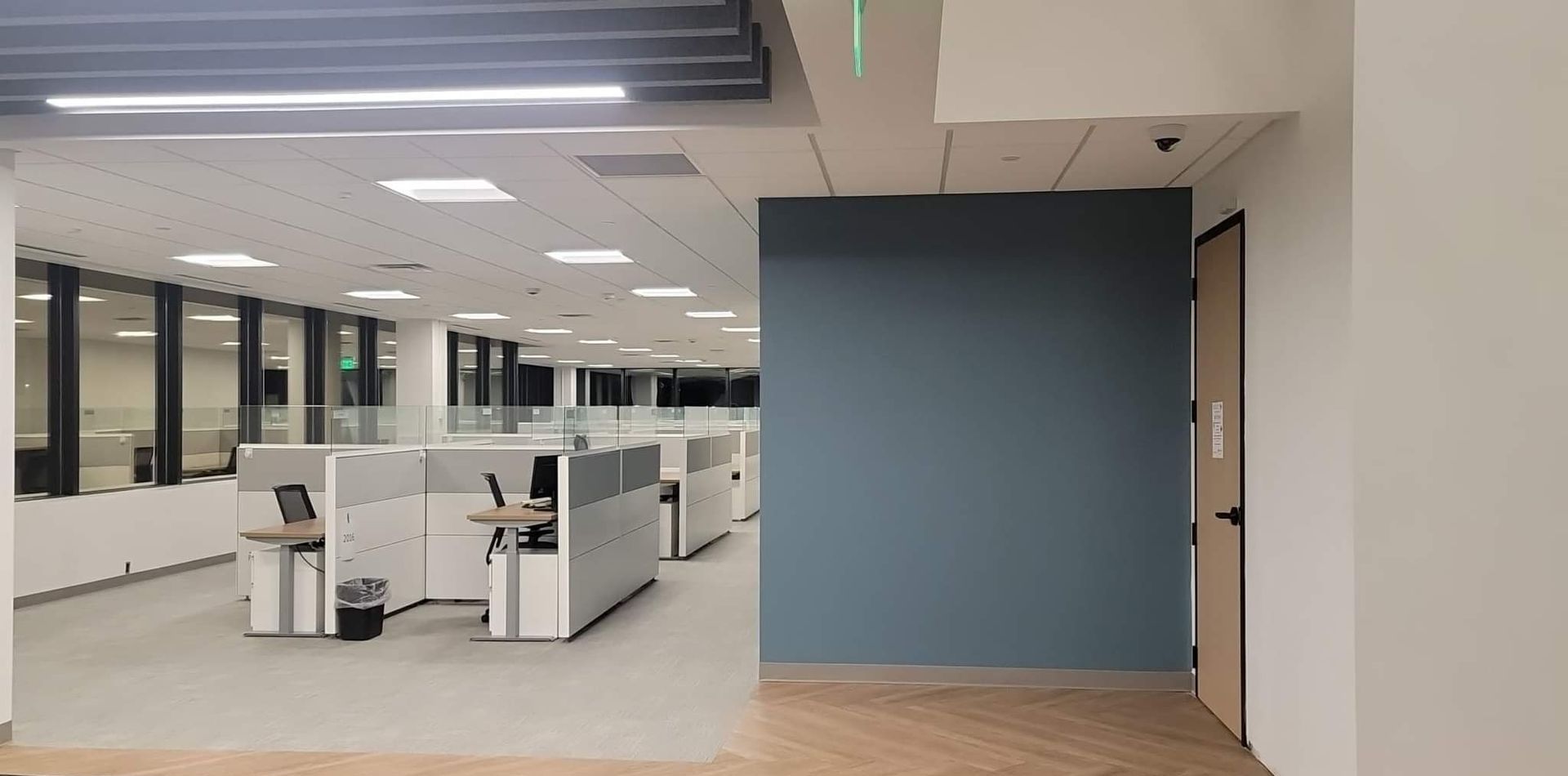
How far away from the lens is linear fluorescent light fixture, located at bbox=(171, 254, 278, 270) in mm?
7703

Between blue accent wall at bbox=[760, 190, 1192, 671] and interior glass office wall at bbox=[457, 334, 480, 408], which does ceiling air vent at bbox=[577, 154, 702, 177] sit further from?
interior glass office wall at bbox=[457, 334, 480, 408]

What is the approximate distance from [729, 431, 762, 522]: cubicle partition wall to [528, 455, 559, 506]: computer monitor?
5416mm

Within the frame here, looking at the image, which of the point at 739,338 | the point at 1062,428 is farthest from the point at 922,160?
the point at 739,338

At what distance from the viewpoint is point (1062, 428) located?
5.28 metres

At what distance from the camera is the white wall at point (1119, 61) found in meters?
3.89

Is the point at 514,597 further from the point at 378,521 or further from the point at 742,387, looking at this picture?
the point at 742,387

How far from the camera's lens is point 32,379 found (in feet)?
25.5

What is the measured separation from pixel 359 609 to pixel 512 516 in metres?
1.05

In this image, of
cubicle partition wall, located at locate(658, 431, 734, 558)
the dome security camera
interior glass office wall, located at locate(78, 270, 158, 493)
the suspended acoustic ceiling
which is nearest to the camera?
the suspended acoustic ceiling

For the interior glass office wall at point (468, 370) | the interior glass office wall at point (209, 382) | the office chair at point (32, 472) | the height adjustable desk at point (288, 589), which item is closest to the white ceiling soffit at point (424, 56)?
the height adjustable desk at point (288, 589)

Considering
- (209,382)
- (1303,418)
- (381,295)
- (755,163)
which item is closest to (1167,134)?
(1303,418)

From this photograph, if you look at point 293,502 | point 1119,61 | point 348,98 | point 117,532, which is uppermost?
point 1119,61

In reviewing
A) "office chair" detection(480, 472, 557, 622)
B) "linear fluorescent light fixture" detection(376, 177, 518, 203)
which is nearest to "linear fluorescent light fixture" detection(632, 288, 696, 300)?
"office chair" detection(480, 472, 557, 622)

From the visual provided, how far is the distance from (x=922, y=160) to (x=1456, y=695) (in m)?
2.75
